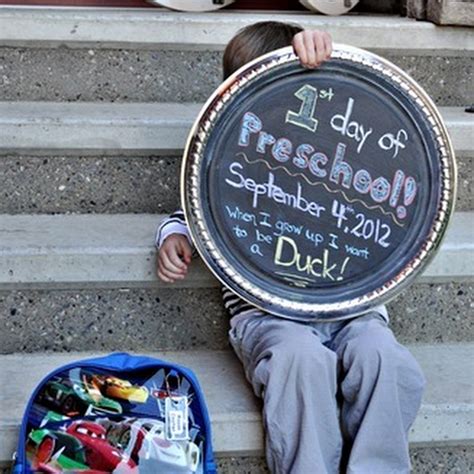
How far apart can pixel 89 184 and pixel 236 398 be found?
1.98 feet

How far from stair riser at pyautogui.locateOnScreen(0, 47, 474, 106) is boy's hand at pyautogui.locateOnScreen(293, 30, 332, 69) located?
2.20ft

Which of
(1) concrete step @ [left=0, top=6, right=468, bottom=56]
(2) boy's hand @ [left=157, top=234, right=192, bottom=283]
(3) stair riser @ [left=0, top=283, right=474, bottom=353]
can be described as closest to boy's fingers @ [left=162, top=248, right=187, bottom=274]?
(2) boy's hand @ [left=157, top=234, right=192, bottom=283]

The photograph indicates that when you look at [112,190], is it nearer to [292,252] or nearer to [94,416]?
[292,252]

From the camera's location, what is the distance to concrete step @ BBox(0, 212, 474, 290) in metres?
2.06

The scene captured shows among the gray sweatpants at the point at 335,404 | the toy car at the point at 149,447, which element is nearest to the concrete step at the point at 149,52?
the gray sweatpants at the point at 335,404

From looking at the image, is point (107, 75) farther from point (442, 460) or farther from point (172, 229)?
point (442, 460)

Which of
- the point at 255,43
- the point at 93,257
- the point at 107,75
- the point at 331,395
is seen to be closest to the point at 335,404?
the point at 331,395

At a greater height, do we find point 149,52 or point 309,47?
point 309,47

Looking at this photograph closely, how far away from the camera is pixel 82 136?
2.28 metres

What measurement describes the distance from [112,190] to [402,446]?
82cm

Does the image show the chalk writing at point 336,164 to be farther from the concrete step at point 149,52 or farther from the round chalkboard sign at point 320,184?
the concrete step at point 149,52

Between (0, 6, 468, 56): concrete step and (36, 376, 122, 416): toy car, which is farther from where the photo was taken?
(0, 6, 468, 56): concrete step

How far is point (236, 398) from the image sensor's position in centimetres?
195

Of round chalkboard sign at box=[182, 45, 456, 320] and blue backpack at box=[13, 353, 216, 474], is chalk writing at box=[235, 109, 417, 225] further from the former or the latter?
blue backpack at box=[13, 353, 216, 474]
